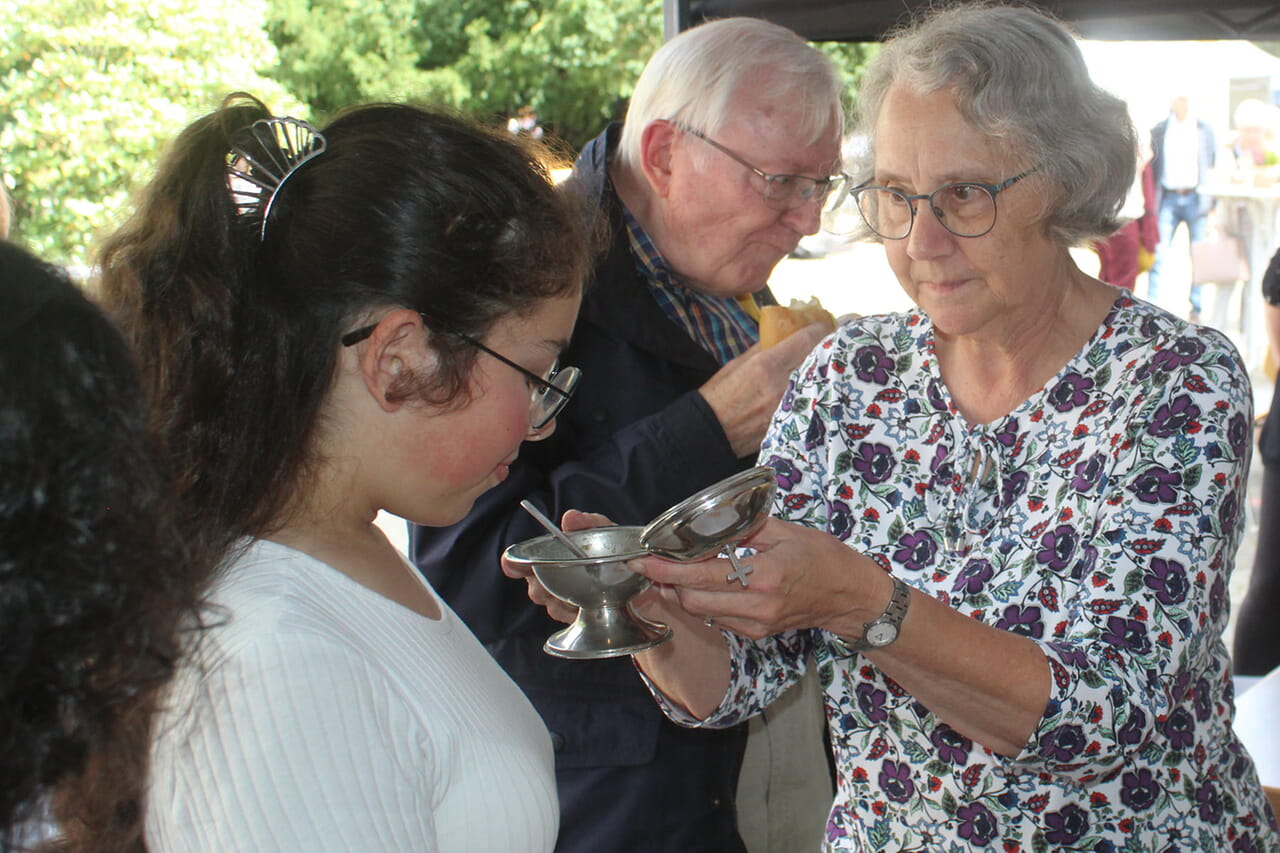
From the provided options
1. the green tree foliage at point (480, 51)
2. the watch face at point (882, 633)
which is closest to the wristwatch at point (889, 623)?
the watch face at point (882, 633)

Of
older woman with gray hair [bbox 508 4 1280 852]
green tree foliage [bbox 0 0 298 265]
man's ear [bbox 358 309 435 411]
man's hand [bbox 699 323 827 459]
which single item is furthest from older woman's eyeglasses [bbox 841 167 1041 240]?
green tree foliage [bbox 0 0 298 265]

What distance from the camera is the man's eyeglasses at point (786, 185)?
2.51 metres

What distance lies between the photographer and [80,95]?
35.7 feet

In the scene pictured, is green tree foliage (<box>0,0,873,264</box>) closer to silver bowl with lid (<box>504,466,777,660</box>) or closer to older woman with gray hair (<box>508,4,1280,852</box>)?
older woman with gray hair (<box>508,4,1280,852</box>)

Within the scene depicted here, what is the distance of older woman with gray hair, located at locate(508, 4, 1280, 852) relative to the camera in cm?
162

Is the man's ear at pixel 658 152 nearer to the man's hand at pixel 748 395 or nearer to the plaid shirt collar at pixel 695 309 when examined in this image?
the plaid shirt collar at pixel 695 309

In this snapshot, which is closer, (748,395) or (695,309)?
(748,395)

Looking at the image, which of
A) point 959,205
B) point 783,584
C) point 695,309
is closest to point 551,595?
point 783,584

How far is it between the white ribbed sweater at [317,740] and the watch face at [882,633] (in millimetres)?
553

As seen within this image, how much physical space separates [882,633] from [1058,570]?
1.03ft

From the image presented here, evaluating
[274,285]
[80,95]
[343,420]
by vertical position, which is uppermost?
[274,285]

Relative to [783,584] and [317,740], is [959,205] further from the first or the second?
[317,740]

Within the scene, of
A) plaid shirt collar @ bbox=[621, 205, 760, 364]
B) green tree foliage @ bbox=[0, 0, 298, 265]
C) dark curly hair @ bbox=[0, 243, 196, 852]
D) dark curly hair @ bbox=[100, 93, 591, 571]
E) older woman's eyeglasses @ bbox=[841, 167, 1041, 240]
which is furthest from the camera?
green tree foliage @ bbox=[0, 0, 298, 265]

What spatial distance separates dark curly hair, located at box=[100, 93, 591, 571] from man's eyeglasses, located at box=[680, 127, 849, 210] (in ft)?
3.92
